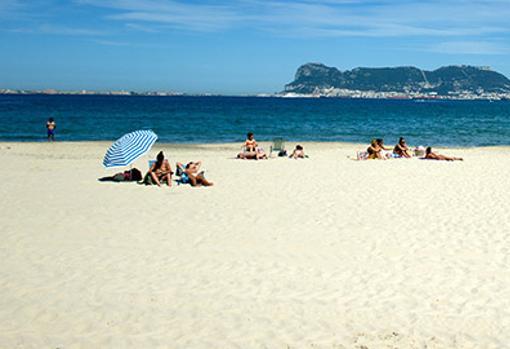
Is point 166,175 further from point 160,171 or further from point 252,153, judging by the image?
point 252,153

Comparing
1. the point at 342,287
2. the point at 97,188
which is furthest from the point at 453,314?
the point at 97,188

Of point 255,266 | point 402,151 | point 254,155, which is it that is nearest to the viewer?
point 255,266

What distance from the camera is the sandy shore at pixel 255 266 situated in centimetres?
599

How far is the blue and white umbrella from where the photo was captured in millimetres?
14336

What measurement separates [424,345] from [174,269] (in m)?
3.47

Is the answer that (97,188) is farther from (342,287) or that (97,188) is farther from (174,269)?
(342,287)

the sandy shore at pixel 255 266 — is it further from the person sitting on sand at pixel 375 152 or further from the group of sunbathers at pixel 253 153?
the group of sunbathers at pixel 253 153

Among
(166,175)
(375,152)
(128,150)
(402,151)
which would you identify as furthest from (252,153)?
(128,150)

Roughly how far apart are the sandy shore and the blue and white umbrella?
653 mm

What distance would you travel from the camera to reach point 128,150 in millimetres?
14562

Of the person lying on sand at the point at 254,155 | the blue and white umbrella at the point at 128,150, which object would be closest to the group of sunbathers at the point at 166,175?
the blue and white umbrella at the point at 128,150

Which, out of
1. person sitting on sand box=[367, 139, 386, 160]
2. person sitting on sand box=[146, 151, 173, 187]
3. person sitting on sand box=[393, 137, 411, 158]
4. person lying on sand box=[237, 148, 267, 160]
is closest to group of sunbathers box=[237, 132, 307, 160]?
person lying on sand box=[237, 148, 267, 160]

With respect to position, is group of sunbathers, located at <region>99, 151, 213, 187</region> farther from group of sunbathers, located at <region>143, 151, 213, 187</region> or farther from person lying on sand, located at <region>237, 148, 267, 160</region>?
person lying on sand, located at <region>237, 148, 267, 160</region>

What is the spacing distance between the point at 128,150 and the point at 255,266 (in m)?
7.42
